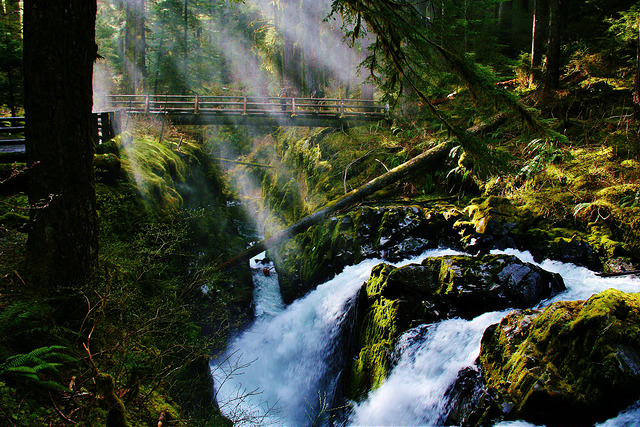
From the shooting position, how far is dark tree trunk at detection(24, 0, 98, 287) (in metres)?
3.78

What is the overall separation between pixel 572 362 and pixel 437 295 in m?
2.32

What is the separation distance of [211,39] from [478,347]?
3367 cm

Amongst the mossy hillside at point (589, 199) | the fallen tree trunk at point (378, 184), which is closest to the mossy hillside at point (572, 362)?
the mossy hillside at point (589, 199)

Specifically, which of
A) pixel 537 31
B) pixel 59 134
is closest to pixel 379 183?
pixel 537 31

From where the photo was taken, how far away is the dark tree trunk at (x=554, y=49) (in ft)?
32.6

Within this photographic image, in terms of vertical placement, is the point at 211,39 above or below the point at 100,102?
above

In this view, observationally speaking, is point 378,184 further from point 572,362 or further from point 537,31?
point 537,31

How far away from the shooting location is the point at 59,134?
3939 millimetres

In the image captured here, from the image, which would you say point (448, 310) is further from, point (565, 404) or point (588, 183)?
point (588, 183)

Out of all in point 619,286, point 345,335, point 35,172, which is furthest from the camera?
point 345,335

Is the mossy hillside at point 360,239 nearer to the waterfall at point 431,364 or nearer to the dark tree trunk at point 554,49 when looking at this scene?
the waterfall at point 431,364

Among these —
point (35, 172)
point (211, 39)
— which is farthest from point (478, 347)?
point (211, 39)

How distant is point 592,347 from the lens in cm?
360

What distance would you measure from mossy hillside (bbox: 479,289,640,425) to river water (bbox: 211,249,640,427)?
0.66 ft
